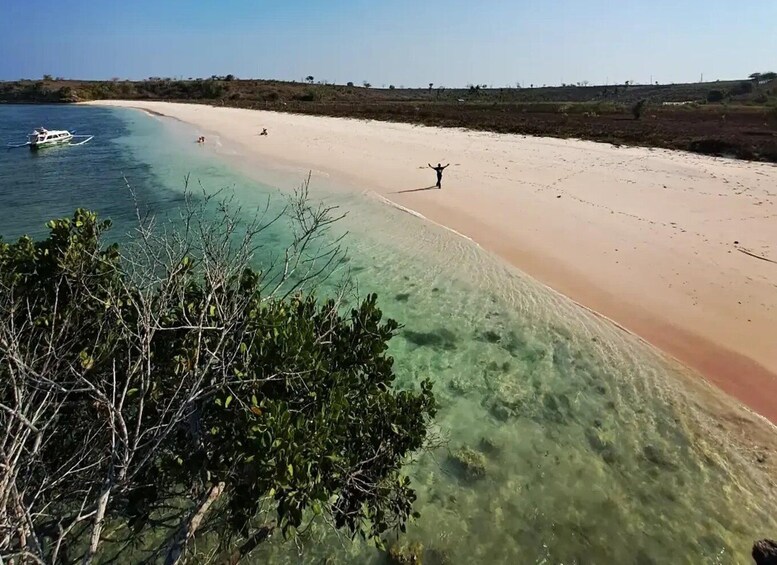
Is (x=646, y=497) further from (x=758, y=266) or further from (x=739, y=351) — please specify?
(x=758, y=266)

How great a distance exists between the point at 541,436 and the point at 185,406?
6822 millimetres

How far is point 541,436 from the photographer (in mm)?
9055

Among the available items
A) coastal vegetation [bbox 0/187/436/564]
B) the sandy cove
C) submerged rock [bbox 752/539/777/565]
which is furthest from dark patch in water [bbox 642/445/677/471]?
coastal vegetation [bbox 0/187/436/564]

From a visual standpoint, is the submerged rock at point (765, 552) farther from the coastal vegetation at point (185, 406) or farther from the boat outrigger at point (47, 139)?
the boat outrigger at point (47, 139)

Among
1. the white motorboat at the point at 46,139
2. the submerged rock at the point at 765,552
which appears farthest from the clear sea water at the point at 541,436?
the white motorboat at the point at 46,139

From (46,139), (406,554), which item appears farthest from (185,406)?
(46,139)

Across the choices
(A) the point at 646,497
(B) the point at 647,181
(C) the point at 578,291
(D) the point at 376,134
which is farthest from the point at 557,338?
(D) the point at 376,134

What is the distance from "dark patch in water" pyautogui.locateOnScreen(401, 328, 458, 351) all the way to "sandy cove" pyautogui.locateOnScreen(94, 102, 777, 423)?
418cm

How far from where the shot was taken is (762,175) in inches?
968

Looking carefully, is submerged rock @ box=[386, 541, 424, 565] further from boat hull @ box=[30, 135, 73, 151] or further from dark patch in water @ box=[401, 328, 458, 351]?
boat hull @ box=[30, 135, 73, 151]

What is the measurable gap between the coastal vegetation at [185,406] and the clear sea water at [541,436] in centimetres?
174

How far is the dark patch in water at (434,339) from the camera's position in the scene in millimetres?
11906

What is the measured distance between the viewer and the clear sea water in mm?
7004

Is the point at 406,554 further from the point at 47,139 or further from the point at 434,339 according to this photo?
the point at 47,139
